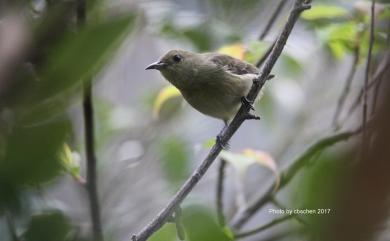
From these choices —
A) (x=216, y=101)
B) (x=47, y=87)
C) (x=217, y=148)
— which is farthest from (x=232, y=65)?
(x=47, y=87)

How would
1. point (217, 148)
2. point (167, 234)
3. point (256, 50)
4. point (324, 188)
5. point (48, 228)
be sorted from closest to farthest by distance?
point (324, 188)
point (48, 228)
point (167, 234)
point (217, 148)
point (256, 50)

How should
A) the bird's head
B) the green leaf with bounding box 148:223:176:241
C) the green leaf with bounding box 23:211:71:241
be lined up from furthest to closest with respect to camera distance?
the bird's head < the green leaf with bounding box 148:223:176:241 < the green leaf with bounding box 23:211:71:241

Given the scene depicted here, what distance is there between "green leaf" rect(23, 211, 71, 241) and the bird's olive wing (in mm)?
2432

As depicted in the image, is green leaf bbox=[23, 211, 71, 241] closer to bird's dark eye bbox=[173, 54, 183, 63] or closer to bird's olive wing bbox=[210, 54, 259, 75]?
bird's olive wing bbox=[210, 54, 259, 75]

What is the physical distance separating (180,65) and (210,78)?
0.60 ft

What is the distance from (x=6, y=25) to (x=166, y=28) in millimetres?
2146

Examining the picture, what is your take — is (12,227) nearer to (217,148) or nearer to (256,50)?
(217,148)

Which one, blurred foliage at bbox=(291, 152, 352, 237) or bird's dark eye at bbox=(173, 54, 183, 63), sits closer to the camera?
blurred foliage at bbox=(291, 152, 352, 237)

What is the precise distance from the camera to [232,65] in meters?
3.17

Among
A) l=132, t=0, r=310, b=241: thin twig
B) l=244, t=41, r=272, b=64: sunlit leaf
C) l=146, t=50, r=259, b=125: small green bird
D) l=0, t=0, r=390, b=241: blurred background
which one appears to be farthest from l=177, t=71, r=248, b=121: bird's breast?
l=132, t=0, r=310, b=241: thin twig

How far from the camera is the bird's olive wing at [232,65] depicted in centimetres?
309

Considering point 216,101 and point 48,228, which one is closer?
point 48,228

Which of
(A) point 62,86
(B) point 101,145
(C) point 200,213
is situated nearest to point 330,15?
(B) point 101,145

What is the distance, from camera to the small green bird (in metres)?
3.04
